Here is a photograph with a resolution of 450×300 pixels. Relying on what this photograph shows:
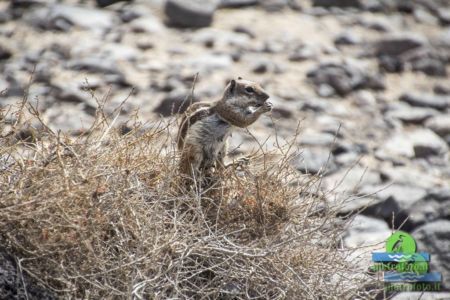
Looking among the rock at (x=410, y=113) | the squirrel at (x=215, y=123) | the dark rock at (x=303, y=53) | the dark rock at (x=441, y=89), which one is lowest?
the dark rock at (x=441, y=89)

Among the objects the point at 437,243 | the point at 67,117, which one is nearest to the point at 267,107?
the point at 437,243

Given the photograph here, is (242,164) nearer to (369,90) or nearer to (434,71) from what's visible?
(369,90)

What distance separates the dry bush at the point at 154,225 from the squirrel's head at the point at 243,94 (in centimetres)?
49

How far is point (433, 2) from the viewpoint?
714 inches

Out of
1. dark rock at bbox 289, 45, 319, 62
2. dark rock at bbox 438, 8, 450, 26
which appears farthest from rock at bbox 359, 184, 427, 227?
dark rock at bbox 438, 8, 450, 26

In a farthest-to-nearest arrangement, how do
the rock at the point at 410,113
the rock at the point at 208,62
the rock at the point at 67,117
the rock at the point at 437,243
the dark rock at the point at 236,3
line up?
the dark rock at the point at 236,3
the rock at the point at 208,62
the rock at the point at 410,113
the rock at the point at 67,117
the rock at the point at 437,243

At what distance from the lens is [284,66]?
1550 cm

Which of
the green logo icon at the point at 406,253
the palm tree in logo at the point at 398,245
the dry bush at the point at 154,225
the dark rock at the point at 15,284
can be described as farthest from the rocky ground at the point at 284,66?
the dark rock at the point at 15,284

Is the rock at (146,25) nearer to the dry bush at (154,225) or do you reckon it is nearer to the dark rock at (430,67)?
the dark rock at (430,67)

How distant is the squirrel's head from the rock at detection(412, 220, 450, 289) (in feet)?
10.4

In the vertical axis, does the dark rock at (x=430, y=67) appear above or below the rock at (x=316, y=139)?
below
